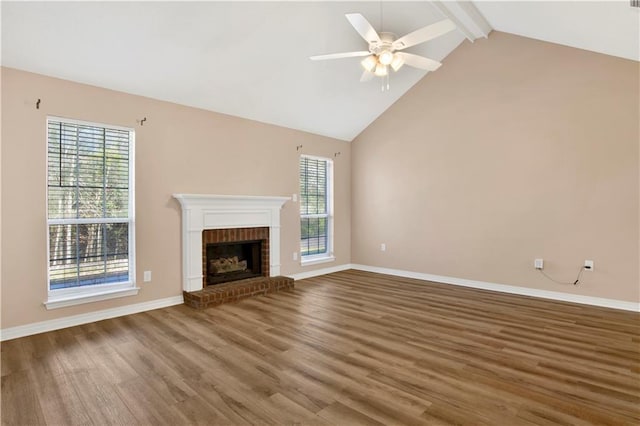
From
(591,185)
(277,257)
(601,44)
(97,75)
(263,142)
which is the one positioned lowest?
(277,257)

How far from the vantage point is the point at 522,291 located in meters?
4.76

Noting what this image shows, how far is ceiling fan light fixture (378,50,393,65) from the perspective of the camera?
3.10 metres

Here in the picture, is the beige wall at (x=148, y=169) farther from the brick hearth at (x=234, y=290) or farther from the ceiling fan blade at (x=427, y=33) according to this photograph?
the ceiling fan blade at (x=427, y=33)

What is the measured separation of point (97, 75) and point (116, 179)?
1.10 meters

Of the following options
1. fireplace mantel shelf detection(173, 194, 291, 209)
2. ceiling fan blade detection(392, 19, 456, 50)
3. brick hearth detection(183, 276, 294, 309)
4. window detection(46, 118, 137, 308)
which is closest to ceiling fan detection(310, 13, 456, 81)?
ceiling fan blade detection(392, 19, 456, 50)

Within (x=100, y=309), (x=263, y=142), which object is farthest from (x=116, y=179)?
(x=263, y=142)

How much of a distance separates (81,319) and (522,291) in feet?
17.8

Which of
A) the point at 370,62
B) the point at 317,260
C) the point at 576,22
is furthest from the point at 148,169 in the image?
the point at 576,22

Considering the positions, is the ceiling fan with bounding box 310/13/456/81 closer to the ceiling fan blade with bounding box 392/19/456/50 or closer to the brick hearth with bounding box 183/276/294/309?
the ceiling fan blade with bounding box 392/19/456/50

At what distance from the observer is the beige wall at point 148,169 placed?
323 centimetres

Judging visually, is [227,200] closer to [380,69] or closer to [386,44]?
[380,69]

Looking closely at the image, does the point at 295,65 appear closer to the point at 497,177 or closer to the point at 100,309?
the point at 497,177

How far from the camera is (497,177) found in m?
4.96

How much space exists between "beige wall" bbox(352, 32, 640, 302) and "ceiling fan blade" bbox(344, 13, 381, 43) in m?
2.81
